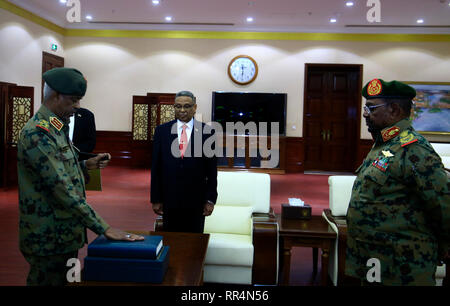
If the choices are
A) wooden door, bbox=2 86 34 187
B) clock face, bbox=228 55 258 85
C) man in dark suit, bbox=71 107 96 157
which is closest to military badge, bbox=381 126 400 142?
man in dark suit, bbox=71 107 96 157

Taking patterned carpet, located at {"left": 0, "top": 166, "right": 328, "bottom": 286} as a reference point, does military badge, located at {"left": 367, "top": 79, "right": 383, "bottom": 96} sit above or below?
above

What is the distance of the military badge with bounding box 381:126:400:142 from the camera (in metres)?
1.90

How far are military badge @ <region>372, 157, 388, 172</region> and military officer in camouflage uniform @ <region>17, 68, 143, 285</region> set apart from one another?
120 cm

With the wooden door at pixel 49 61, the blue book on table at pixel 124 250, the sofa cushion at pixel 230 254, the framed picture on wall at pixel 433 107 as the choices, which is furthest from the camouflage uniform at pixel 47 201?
the framed picture on wall at pixel 433 107

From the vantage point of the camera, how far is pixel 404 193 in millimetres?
1842

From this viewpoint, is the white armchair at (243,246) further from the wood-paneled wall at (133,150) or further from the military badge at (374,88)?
the wood-paneled wall at (133,150)

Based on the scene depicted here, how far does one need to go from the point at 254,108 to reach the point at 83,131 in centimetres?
618

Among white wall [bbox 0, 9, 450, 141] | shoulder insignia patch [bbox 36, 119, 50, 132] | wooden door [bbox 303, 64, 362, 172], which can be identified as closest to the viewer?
shoulder insignia patch [bbox 36, 119, 50, 132]

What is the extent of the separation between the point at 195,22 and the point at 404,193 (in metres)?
8.92

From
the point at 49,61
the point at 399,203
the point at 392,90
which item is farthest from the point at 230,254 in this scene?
the point at 49,61

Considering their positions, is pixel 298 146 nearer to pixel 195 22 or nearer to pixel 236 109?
pixel 236 109

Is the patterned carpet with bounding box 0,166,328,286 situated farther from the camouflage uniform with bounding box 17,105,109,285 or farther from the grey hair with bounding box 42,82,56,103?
the grey hair with bounding box 42,82,56,103
